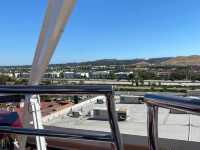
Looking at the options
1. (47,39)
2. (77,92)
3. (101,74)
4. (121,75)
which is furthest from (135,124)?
(121,75)

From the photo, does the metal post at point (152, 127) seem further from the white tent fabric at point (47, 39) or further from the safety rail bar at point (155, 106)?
the white tent fabric at point (47, 39)

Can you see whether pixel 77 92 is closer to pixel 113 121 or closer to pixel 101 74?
pixel 113 121

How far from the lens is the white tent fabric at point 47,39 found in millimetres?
1483

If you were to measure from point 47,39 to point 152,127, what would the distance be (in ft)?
3.98

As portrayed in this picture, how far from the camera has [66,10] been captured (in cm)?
148

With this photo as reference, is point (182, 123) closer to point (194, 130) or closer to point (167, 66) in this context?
point (194, 130)

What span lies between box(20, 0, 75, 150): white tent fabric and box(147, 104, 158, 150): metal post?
1042 millimetres

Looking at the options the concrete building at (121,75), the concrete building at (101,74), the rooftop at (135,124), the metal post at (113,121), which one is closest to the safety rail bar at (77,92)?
the metal post at (113,121)

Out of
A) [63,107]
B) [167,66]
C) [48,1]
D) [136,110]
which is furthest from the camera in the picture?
[167,66]

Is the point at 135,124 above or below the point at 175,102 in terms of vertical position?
below

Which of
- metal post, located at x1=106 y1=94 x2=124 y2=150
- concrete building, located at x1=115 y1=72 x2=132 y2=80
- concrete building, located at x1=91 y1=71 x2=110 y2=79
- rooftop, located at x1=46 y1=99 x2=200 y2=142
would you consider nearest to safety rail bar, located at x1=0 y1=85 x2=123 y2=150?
metal post, located at x1=106 y1=94 x2=124 y2=150

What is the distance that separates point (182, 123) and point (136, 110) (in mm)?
3095

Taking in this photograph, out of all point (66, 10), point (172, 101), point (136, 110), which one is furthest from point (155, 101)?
point (136, 110)

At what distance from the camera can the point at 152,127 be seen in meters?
0.45
